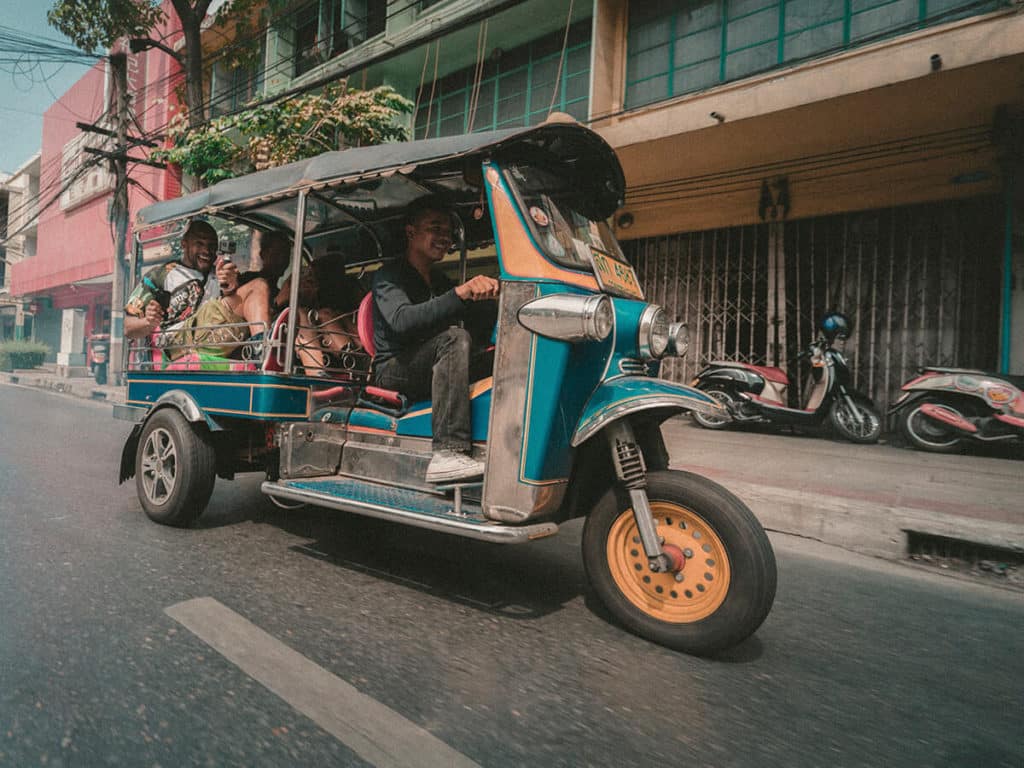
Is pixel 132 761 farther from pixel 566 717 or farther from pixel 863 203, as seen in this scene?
pixel 863 203

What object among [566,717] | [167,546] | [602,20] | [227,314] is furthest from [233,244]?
[602,20]

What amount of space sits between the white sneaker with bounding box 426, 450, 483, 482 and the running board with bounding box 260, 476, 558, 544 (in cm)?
12

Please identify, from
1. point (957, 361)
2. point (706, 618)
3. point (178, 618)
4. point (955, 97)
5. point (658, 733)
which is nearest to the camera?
point (658, 733)

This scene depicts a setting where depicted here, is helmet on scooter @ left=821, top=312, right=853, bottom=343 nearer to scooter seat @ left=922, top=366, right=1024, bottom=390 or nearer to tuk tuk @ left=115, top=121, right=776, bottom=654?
scooter seat @ left=922, top=366, right=1024, bottom=390

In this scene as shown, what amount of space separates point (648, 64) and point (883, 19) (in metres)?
3.15

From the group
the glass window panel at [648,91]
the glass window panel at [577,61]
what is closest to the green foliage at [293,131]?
the glass window panel at [577,61]

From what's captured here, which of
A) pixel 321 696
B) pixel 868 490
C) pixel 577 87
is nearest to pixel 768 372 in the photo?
pixel 868 490

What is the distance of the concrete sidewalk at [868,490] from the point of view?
3727 mm

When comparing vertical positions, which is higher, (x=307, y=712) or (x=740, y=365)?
(x=740, y=365)

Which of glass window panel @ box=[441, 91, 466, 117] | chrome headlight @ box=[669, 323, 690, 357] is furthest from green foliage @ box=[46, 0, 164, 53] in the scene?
chrome headlight @ box=[669, 323, 690, 357]

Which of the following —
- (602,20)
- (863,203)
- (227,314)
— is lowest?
(227,314)

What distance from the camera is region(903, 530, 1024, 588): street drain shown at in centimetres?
342

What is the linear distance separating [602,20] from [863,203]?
4.64m

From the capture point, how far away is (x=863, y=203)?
810 centimetres
